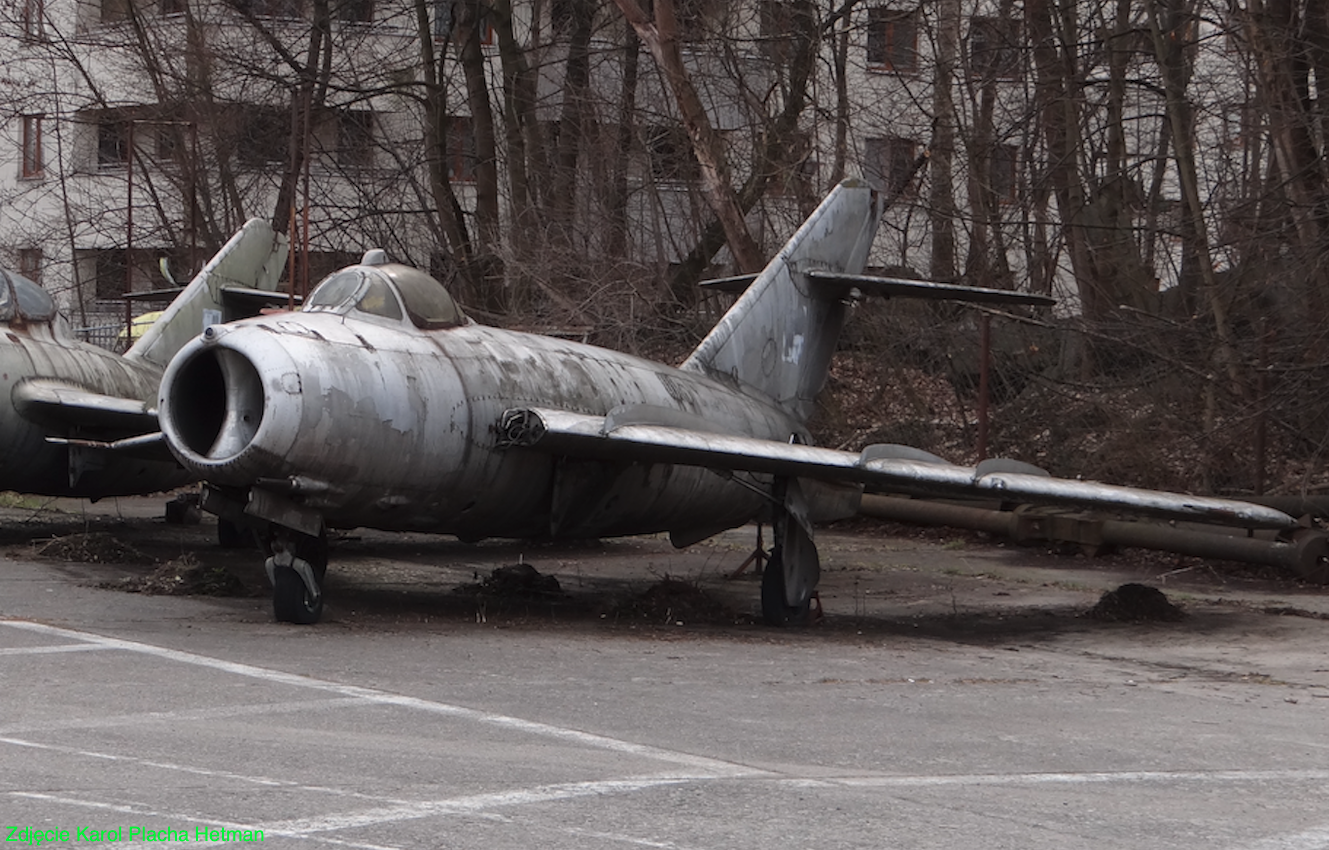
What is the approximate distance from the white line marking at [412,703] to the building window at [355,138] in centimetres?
2151

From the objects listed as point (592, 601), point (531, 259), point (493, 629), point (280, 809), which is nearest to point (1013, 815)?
point (280, 809)

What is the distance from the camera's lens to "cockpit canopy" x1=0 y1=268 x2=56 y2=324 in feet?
50.2

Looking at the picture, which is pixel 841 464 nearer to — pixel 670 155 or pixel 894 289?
pixel 894 289

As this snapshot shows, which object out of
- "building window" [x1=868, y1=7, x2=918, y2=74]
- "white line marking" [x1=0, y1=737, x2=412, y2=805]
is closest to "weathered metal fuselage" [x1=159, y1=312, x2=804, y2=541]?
"white line marking" [x1=0, y1=737, x2=412, y2=805]

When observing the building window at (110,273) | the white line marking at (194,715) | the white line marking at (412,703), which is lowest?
the white line marking at (412,703)

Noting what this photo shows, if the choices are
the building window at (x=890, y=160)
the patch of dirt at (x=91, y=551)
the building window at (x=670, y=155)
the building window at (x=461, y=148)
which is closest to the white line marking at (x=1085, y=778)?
the patch of dirt at (x=91, y=551)

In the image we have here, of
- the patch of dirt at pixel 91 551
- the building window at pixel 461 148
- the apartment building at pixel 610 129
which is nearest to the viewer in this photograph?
the patch of dirt at pixel 91 551

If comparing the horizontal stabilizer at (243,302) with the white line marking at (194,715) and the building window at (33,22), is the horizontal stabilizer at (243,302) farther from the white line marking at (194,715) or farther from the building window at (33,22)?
the building window at (33,22)

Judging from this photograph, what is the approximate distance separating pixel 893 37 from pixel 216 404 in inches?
872

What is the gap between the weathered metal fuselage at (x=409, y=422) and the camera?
401 inches

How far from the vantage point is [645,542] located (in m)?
20.1

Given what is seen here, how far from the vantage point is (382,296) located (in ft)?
37.8

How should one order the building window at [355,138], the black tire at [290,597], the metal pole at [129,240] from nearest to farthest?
the black tire at [290,597]
the metal pole at [129,240]
the building window at [355,138]

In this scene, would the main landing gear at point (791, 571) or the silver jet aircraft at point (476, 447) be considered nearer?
the silver jet aircraft at point (476, 447)
